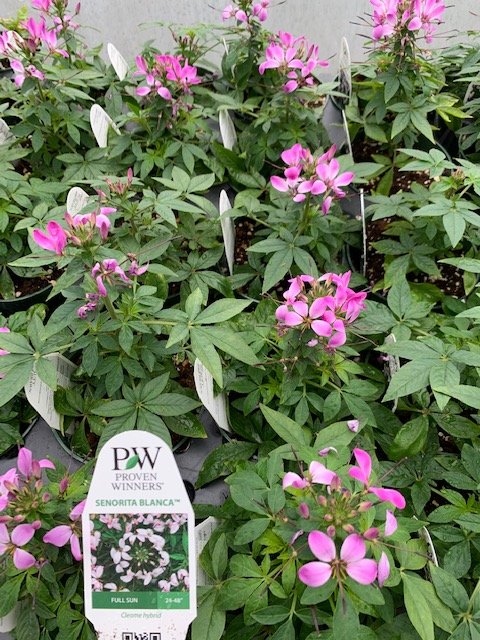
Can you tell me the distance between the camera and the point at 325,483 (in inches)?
28.8

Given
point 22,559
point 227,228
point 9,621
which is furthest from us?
point 227,228

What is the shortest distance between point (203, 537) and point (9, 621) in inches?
13.3

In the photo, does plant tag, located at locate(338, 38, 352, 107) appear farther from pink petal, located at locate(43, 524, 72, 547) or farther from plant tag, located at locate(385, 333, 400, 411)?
pink petal, located at locate(43, 524, 72, 547)

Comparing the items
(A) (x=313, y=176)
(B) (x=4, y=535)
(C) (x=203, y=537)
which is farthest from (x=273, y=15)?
(B) (x=4, y=535)

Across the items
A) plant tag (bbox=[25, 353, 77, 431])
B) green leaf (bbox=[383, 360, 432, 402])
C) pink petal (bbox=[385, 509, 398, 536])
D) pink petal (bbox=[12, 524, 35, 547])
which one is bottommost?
plant tag (bbox=[25, 353, 77, 431])

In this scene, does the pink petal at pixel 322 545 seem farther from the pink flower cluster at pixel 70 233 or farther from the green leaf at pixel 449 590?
the pink flower cluster at pixel 70 233

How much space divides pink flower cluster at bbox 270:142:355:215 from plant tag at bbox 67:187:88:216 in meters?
0.45

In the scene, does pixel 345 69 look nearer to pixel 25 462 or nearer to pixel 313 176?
pixel 313 176

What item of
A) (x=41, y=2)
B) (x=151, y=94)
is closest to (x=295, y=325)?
(x=151, y=94)

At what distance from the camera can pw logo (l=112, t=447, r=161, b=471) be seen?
70cm

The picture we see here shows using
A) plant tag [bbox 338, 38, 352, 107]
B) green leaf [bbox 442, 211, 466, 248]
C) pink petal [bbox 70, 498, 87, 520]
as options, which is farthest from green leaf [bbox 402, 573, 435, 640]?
plant tag [bbox 338, 38, 352, 107]

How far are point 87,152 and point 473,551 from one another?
143 centimetres

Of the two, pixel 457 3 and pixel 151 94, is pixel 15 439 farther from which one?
pixel 457 3

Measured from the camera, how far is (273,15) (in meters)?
2.80
